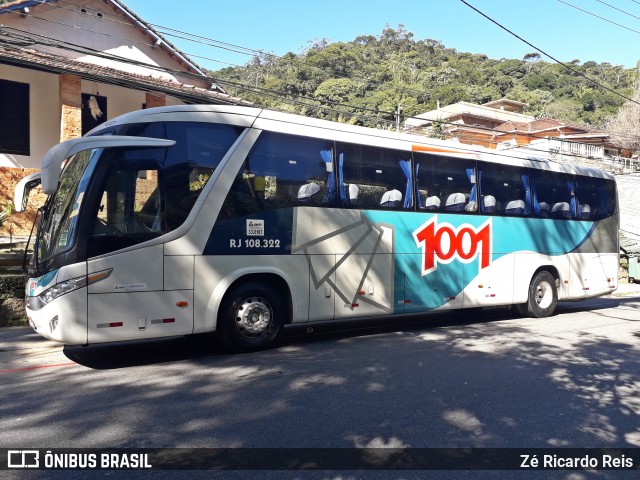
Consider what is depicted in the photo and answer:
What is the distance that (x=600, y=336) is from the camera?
928cm

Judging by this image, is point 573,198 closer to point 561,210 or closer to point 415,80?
point 561,210

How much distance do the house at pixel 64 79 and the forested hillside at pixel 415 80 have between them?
19.5 m

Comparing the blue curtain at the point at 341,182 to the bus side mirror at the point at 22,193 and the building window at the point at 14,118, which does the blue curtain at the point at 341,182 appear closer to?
the bus side mirror at the point at 22,193

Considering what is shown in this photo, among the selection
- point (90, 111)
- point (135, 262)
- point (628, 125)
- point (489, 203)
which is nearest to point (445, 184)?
point (489, 203)

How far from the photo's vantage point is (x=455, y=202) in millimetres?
9930

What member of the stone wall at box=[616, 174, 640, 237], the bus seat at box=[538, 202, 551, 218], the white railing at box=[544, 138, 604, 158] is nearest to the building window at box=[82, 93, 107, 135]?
the bus seat at box=[538, 202, 551, 218]

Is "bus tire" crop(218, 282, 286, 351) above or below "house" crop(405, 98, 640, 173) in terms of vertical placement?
below

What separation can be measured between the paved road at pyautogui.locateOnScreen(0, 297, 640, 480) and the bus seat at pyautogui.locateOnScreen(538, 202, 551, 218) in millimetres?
3168

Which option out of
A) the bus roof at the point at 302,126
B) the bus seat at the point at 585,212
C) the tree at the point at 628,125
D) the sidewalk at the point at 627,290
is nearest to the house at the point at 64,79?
the bus roof at the point at 302,126

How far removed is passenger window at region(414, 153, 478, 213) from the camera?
9469 millimetres

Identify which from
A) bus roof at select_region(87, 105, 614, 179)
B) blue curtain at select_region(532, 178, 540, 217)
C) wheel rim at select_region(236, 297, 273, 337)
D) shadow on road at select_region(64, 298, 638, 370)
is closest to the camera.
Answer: bus roof at select_region(87, 105, 614, 179)

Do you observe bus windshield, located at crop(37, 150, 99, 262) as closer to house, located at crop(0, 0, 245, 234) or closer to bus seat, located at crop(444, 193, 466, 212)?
bus seat, located at crop(444, 193, 466, 212)

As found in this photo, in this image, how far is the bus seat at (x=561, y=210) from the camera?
11.6 meters

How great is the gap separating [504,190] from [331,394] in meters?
6.77
